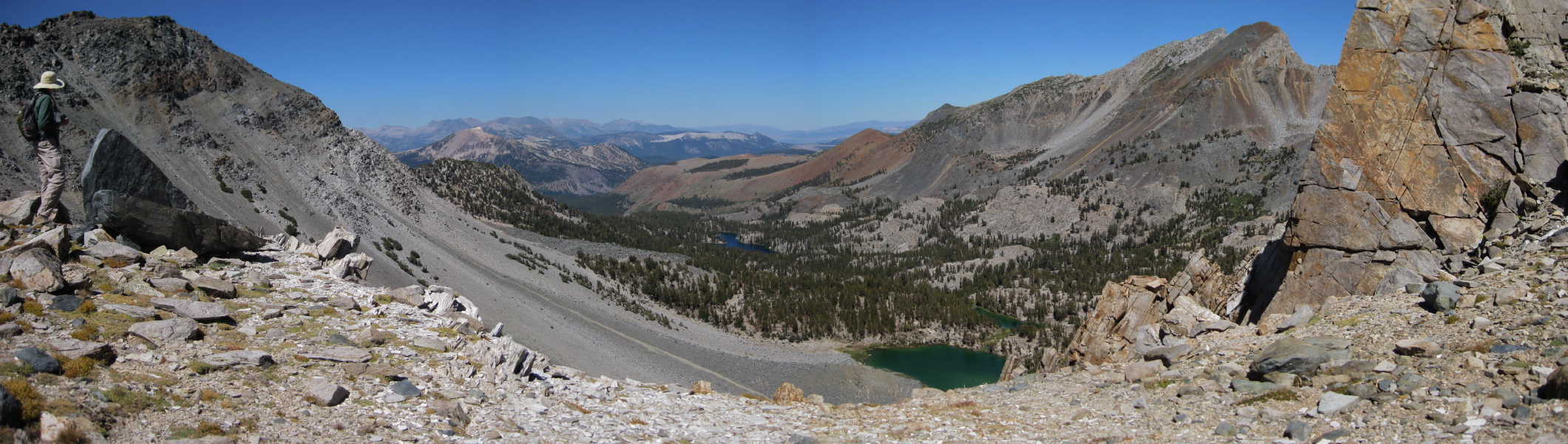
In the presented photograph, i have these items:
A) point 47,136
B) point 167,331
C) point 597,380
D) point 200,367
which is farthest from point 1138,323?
point 47,136

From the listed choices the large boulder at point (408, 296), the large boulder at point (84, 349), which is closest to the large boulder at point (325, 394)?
the large boulder at point (84, 349)

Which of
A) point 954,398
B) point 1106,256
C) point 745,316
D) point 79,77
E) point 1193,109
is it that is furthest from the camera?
point 1193,109

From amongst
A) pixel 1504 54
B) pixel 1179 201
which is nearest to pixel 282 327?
pixel 1504 54

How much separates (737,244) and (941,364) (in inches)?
2624

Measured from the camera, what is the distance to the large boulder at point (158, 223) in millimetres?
14461

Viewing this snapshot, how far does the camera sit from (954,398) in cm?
1309

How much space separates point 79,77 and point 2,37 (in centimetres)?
315

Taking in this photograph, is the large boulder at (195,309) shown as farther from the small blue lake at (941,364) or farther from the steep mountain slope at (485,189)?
the steep mountain slope at (485,189)

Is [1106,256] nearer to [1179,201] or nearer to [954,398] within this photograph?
[1179,201]

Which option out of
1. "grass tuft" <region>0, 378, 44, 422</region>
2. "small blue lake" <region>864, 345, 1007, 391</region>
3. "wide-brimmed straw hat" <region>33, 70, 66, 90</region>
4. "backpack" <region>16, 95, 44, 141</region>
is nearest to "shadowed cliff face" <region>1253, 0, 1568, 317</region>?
"grass tuft" <region>0, 378, 44, 422</region>

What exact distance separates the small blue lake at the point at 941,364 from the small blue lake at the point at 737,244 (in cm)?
4779

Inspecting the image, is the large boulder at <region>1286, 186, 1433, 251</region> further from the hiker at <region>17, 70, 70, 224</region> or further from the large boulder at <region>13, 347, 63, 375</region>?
the hiker at <region>17, 70, 70, 224</region>

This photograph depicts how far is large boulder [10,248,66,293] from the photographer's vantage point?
35.0 ft

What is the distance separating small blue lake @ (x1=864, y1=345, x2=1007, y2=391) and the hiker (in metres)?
35.6
